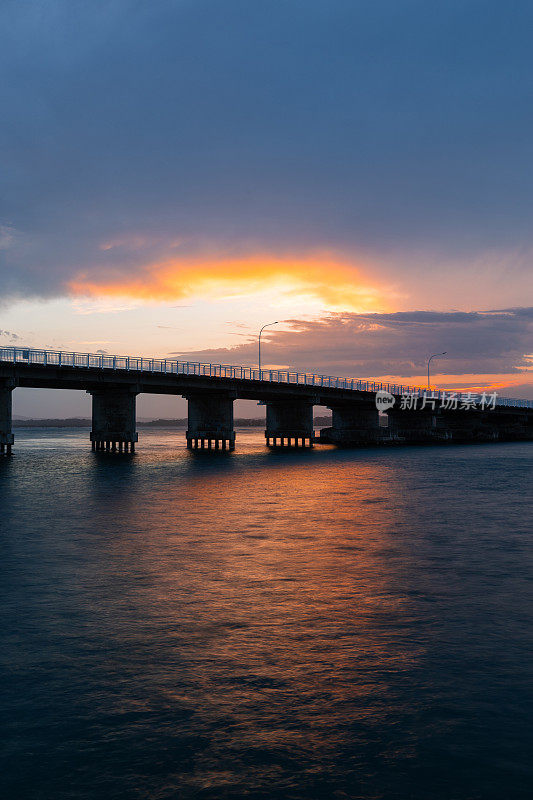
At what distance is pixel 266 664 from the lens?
34.9 feet

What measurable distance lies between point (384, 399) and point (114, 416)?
2270 inches

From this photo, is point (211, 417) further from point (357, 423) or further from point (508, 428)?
point (508, 428)

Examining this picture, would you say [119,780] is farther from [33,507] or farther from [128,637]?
[33,507]

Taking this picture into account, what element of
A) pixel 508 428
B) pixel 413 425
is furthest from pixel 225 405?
pixel 508 428

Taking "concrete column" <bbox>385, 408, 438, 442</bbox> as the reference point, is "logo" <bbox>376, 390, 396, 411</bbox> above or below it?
above

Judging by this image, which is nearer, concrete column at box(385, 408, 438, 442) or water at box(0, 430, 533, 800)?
water at box(0, 430, 533, 800)

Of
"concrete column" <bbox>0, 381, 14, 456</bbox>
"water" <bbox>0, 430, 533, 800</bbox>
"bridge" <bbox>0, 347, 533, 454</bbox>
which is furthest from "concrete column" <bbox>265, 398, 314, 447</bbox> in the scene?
"water" <bbox>0, 430, 533, 800</bbox>

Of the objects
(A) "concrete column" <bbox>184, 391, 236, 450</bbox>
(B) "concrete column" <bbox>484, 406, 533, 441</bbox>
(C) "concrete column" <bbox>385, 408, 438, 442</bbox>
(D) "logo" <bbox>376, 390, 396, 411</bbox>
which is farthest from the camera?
(B) "concrete column" <bbox>484, 406, 533, 441</bbox>

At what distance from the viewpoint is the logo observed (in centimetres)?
12583

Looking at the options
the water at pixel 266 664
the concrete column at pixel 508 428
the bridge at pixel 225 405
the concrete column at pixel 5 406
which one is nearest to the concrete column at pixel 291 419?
the bridge at pixel 225 405

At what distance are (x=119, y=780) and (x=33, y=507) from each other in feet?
94.5

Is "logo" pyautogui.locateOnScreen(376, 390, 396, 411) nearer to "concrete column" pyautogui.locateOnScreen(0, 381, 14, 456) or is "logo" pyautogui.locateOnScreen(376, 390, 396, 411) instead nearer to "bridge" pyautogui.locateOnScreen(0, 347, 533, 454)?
"bridge" pyautogui.locateOnScreen(0, 347, 533, 454)

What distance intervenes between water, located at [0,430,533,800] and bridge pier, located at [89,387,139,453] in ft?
218

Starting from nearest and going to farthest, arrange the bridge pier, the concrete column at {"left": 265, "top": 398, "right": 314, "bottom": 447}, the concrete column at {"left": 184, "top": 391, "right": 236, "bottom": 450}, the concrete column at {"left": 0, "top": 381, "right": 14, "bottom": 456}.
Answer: the concrete column at {"left": 0, "top": 381, "right": 14, "bottom": 456}, the bridge pier, the concrete column at {"left": 184, "top": 391, "right": 236, "bottom": 450}, the concrete column at {"left": 265, "top": 398, "right": 314, "bottom": 447}
